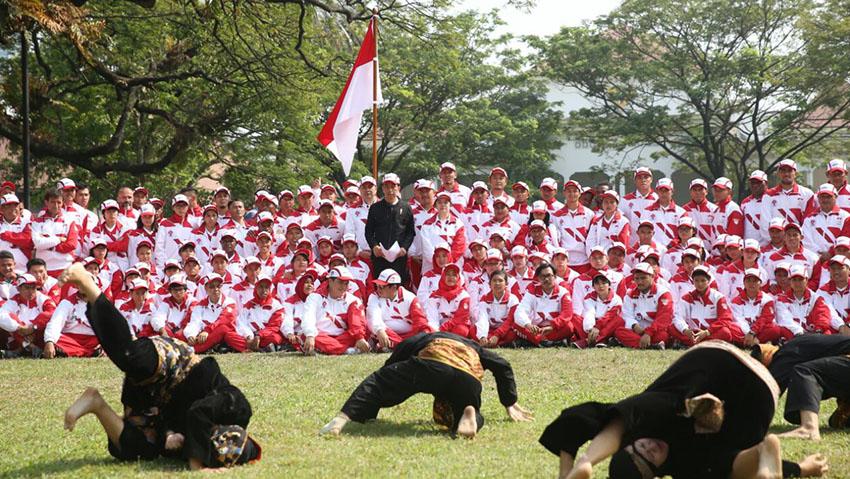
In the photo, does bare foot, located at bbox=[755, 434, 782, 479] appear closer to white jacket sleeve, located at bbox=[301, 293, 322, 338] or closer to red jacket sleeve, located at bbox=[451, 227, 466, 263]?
white jacket sleeve, located at bbox=[301, 293, 322, 338]

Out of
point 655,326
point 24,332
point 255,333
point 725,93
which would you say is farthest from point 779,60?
point 24,332

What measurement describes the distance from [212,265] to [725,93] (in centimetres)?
1866

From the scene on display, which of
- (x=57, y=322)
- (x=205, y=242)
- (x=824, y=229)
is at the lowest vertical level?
(x=57, y=322)

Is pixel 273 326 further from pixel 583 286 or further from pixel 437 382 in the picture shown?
pixel 437 382

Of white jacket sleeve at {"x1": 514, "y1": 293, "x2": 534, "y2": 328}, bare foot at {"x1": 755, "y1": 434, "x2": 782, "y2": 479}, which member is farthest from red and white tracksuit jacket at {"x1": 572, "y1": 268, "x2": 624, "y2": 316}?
bare foot at {"x1": 755, "y1": 434, "x2": 782, "y2": 479}

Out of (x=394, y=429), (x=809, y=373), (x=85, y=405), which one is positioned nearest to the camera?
(x=85, y=405)

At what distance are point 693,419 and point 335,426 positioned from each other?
256 centimetres

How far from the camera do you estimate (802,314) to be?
11.2 m

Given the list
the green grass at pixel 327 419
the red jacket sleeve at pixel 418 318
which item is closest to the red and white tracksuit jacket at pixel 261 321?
the green grass at pixel 327 419

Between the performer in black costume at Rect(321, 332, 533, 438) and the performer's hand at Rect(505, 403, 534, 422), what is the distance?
0.23 m

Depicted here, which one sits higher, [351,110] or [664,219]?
[351,110]

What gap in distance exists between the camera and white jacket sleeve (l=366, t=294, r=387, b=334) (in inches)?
446

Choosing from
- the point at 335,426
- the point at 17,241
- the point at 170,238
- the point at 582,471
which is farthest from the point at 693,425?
the point at 17,241

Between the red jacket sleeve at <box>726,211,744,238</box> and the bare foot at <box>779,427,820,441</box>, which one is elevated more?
the red jacket sleeve at <box>726,211,744,238</box>
